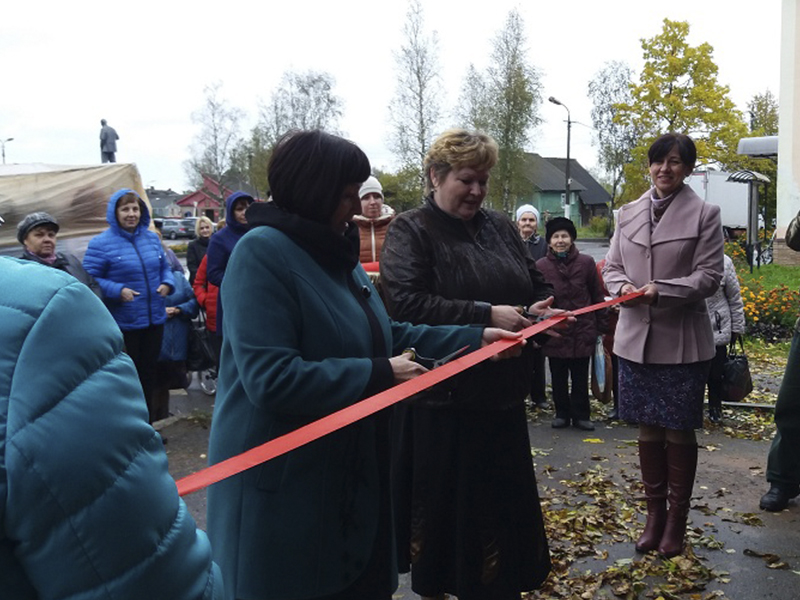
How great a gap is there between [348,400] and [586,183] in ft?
329

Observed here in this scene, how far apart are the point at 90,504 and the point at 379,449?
4.86 ft

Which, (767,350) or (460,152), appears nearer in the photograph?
(460,152)

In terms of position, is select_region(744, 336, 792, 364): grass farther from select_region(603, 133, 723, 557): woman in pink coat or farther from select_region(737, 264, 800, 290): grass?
select_region(603, 133, 723, 557): woman in pink coat

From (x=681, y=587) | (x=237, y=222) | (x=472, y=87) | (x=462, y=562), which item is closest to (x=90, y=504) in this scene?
(x=462, y=562)

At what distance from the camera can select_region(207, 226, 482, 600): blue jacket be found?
2164 millimetres

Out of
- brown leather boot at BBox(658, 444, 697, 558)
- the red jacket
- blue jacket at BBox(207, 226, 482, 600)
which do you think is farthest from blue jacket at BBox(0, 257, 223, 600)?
the red jacket

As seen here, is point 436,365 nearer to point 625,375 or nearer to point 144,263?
point 625,375

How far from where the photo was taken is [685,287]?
162 inches

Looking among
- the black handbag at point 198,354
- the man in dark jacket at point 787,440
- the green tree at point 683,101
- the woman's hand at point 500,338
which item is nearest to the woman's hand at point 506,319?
the woman's hand at point 500,338

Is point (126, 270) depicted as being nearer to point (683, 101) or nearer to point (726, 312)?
point (726, 312)

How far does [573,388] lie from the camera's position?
305 inches

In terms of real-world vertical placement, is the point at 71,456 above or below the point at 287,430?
above

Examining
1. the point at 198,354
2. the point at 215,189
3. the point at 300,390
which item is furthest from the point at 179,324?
the point at 215,189

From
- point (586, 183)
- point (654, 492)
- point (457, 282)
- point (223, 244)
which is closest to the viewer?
point (457, 282)
